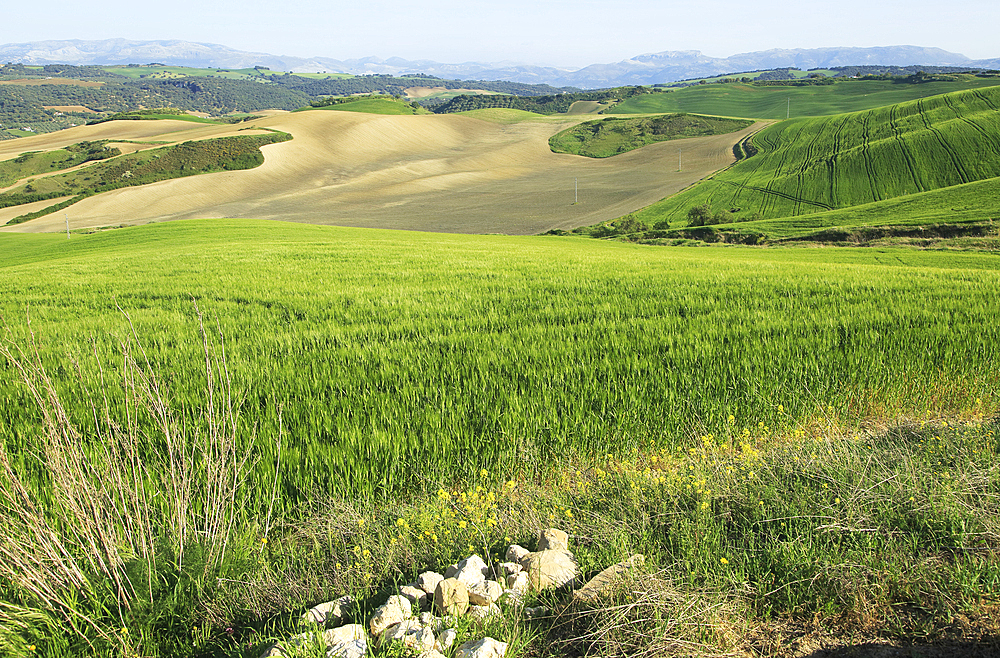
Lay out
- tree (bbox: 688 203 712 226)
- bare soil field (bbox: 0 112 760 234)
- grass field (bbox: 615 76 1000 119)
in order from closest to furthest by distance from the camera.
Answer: tree (bbox: 688 203 712 226) → bare soil field (bbox: 0 112 760 234) → grass field (bbox: 615 76 1000 119)

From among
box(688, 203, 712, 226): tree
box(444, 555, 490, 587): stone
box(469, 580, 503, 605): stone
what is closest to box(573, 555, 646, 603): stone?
box(469, 580, 503, 605): stone

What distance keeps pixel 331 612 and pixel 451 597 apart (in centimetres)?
59

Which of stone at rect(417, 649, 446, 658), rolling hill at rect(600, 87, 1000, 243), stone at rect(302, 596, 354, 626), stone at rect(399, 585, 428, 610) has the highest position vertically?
rolling hill at rect(600, 87, 1000, 243)

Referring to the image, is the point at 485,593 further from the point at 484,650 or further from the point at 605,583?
the point at 605,583

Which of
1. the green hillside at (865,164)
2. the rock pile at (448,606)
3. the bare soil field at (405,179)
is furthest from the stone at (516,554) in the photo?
the bare soil field at (405,179)

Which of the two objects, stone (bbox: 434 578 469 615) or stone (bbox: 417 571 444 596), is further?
stone (bbox: 417 571 444 596)

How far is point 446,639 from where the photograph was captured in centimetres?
248

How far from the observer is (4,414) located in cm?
510

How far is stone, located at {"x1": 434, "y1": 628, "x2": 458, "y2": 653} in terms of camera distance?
96.0 inches

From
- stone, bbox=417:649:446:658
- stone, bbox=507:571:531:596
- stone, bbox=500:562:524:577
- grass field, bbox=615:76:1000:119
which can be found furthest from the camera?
grass field, bbox=615:76:1000:119

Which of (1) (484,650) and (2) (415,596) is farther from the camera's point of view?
(2) (415,596)

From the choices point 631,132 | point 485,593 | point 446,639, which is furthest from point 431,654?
point 631,132

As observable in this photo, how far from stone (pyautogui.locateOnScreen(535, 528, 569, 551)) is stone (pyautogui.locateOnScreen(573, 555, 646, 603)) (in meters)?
0.35

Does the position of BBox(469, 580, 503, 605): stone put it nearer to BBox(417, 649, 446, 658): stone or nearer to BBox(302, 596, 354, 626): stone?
BBox(417, 649, 446, 658): stone
